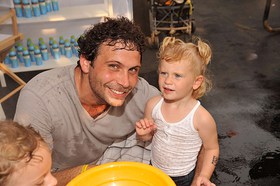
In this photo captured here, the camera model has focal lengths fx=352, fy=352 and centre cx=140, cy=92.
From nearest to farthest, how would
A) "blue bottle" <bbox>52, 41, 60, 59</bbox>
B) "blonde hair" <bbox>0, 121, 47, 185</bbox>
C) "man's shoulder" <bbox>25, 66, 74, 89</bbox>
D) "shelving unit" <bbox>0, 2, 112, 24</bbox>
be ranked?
"blonde hair" <bbox>0, 121, 47, 185</bbox>
"man's shoulder" <bbox>25, 66, 74, 89</bbox>
"shelving unit" <bbox>0, 2, 112, 24</bbox>
"blue bottle" <bbox>52, 41, 60, 59</bbox>

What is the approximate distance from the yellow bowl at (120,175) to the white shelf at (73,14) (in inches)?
101

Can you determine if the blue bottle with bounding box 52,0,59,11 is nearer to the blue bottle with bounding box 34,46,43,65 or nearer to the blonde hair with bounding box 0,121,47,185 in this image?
the blue bottle with bounding box 34,46,43,65

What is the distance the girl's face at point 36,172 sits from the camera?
1202 millimetres

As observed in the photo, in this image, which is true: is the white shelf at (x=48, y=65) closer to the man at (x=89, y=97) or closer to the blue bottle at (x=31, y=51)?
the blue bottle at (x=31, y=51)

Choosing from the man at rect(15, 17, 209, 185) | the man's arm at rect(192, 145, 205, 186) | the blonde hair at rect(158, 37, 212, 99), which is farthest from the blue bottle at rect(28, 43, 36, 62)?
the man's arm at rect(192, 145, 205, 186)

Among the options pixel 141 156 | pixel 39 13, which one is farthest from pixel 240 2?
pixel 141 156

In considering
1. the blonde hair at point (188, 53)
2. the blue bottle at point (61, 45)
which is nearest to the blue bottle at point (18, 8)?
the blue bottle at point (61, 45)

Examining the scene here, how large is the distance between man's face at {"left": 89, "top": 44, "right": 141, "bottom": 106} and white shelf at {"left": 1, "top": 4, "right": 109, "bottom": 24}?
2.11m

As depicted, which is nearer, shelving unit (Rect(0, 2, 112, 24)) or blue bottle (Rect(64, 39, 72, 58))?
shelving unit (Rect(0, 2, 112, 24))

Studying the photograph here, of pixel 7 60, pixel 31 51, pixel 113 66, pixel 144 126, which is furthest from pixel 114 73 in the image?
pixel 7 60

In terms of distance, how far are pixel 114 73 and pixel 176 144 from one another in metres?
0.50

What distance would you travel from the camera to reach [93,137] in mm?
2027

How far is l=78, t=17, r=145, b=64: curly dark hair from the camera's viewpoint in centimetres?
186

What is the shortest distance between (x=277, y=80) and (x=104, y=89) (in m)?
2.95
